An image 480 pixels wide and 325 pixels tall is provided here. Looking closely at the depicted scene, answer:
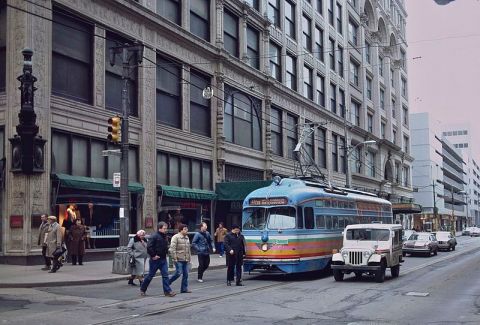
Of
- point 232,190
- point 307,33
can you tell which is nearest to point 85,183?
point 232,190

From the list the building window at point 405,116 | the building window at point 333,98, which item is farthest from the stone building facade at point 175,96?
the building window at point 405,116

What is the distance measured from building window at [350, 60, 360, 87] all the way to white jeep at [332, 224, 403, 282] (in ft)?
130

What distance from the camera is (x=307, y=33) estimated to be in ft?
158

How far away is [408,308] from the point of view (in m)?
13.3

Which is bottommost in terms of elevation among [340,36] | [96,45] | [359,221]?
[359,221]

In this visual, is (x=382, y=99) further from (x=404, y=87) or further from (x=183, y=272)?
(x=183, y=272)

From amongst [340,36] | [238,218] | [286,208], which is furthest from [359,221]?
[340,36]

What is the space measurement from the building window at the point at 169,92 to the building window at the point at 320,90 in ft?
68.6

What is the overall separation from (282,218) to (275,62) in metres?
23.4

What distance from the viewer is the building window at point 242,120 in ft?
116

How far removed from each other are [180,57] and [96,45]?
645 centimetres

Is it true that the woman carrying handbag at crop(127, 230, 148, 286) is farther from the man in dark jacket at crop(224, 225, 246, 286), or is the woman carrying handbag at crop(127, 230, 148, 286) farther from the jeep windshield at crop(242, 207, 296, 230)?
the jeep windshield at crop(242, 207, 296, 230)

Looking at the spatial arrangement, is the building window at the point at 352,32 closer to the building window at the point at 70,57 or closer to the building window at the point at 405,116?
the building window at the point at 405,116

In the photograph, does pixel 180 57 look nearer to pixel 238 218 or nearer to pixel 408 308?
pixel 238 218
